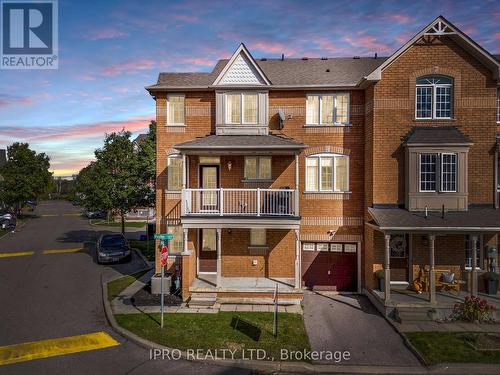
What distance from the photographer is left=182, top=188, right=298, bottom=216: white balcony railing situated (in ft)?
50.6

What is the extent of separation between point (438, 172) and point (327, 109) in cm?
555

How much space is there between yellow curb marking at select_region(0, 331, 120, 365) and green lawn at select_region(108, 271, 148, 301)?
3.85 m

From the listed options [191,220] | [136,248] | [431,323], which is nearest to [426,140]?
[431,323]

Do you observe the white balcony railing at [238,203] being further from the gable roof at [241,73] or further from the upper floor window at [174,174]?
the gable roof at [241,73]

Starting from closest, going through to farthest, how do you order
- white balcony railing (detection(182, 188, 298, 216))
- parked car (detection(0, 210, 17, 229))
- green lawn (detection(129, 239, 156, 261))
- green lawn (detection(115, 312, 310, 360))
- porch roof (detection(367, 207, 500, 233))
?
green lawn (detection(115, 312, 310, 360)) < porch roof (detection(367, 207, 500, 233)) < white balcony railing (detection(182, 188, 298, 216)) < green lawn (detection(129, 239, 156, 261)) < parked car (detection(0, 210, 17, 229))

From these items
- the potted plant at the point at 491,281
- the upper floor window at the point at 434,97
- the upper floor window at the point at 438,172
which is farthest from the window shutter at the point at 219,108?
the potted plant at the point at 491,281

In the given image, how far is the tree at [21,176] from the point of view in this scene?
48719 millimetres

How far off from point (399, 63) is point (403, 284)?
953 centimetres

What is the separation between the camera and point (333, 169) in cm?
1708

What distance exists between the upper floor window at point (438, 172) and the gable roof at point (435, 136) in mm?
563

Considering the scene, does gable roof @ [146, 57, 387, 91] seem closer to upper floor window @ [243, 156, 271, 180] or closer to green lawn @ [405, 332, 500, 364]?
upper floor window @ [243, 156, 271, 180]

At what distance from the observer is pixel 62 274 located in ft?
66.3

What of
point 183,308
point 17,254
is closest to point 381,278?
point 183,308

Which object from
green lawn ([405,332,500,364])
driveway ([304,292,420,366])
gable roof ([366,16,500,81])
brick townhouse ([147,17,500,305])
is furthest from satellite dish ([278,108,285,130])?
green lawn ([405,332,500,364])
